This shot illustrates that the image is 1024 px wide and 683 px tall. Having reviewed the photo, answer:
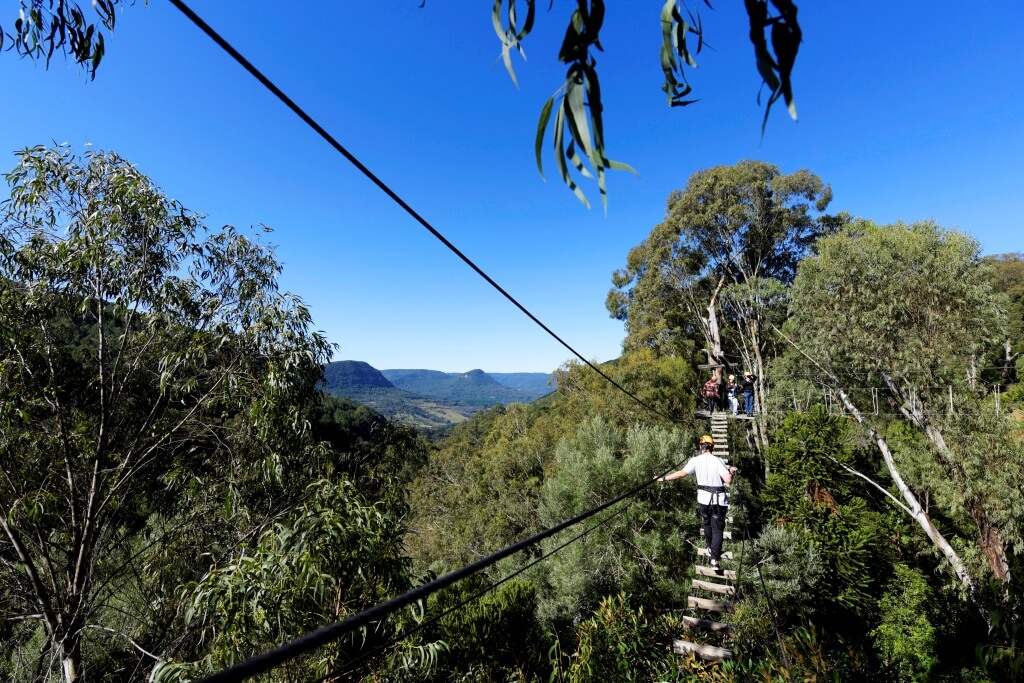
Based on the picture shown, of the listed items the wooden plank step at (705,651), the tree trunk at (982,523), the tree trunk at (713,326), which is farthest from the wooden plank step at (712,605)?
the tree trunk at (713,326)

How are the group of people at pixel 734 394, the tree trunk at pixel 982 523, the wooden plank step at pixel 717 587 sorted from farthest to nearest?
the group of people at pixel 734 394, the tree trunk at pixel 982 523, the wooden plank step at pixel 717 587

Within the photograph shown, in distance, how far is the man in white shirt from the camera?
5.06 m

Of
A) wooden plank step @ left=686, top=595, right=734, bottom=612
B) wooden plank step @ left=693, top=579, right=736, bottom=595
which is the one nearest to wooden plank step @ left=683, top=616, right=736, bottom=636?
wooden plank step @ left=686, top=595, right=734, bottom=612

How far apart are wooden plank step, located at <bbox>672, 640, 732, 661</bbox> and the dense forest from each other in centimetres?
22

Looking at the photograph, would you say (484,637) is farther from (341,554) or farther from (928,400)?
(928,400)

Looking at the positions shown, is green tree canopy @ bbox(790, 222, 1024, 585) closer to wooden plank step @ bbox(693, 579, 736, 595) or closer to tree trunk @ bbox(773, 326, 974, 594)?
tree trunk @ bbox(773, 326, 974, 594)

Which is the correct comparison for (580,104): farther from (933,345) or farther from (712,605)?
(933,345)

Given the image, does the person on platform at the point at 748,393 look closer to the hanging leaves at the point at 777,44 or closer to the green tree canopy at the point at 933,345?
the green tree canopy at the point at 933,345

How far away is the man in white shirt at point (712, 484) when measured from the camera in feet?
16.6

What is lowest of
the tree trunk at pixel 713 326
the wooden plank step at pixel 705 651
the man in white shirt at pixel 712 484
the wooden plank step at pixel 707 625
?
the wooden plank step at pixel 705 651

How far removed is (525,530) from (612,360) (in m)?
9.81

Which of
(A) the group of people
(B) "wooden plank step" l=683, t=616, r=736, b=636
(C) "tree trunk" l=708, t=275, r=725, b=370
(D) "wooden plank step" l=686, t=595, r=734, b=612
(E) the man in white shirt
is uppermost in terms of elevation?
(C) "tree trunk" l=708, t=275, r=725, b=370

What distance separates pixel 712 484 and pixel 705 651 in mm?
2013

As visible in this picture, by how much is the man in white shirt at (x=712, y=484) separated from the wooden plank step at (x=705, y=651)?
912 mm
